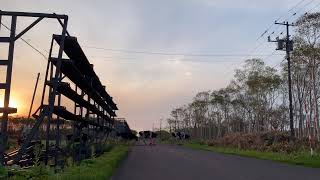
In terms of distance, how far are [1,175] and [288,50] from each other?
38449 millimetres

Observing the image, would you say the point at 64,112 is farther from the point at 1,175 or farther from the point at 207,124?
the point at 207,124

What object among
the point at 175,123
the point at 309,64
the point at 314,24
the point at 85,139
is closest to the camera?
the point at 85,139

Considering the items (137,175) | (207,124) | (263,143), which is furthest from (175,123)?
(137,175)

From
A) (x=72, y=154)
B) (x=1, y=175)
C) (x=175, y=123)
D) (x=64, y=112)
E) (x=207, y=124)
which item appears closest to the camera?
(x=1, y=175)

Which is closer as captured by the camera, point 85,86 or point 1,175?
point 1,175

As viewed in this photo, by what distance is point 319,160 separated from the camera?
83.7 ft

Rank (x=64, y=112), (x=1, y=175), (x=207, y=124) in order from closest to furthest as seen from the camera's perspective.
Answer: (x=1, y=175), (x=64, y=112), (x=207, y=124)

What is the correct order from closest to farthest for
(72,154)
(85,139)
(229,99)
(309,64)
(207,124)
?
1. (72,154)
2. (85,139)
3. (309,64)
4. (229,99)
5. (207,124)

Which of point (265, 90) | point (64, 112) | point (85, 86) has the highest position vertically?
point (265, 90)

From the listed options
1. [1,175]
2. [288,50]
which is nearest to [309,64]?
[288,50]

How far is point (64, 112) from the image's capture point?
58.8 ft

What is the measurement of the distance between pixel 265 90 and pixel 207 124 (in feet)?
114

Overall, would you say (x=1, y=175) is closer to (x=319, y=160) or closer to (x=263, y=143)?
(x=319, y=160)

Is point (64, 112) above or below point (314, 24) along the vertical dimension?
below
